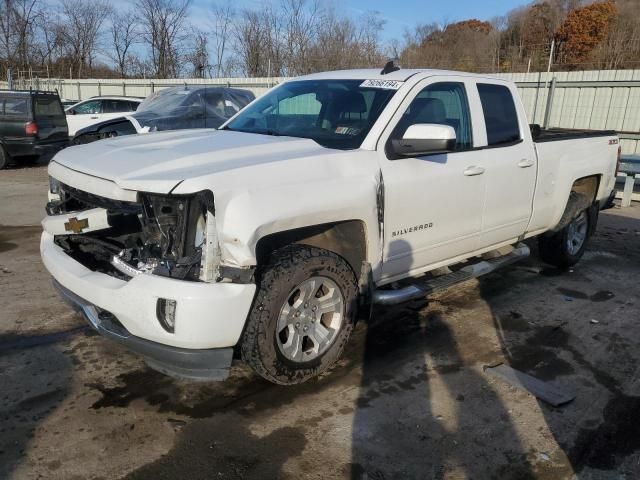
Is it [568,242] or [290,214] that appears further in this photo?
[568,242]

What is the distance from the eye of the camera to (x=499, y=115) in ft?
15.9

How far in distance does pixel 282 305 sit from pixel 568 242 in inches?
160

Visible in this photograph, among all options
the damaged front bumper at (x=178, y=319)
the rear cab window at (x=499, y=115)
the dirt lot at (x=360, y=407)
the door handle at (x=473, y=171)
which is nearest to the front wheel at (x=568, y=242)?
the dirt lot at (x=360, y=407)

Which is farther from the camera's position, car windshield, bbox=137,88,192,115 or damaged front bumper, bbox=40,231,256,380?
car windshield, bbox=137,88,192,115

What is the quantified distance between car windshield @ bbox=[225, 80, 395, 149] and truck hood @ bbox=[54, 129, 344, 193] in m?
0.25

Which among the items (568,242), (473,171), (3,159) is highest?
(473,171)

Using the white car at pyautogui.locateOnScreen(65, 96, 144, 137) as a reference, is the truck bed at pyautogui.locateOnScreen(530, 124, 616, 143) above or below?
above

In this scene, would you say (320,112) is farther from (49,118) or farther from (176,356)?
(49,118)

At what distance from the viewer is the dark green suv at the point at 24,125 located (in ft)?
43.2

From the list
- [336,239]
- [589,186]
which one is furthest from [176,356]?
[589,186]

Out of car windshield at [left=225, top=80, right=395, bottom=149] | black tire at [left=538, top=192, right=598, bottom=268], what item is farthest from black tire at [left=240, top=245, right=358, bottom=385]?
black tire at [left=538, top=192, right=598, bottom=268]

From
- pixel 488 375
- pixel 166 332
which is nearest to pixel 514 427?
pixel 488 375

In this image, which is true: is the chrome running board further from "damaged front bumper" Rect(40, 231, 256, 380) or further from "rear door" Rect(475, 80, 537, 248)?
"damaged front bumper" Rect(40, 231, 256, 380)

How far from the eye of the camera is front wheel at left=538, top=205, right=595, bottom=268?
5938mm
